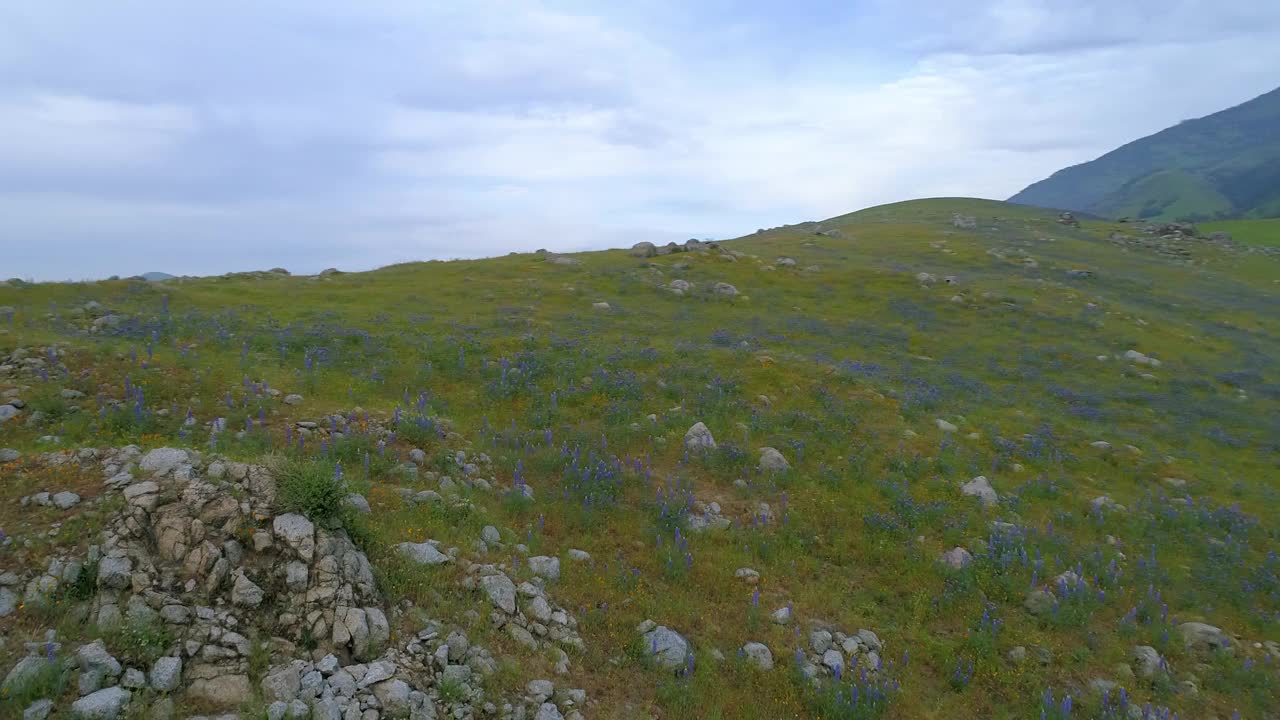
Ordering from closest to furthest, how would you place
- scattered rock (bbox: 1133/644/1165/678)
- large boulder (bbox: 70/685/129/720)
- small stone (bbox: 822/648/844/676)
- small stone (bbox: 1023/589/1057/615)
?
large boulder (bbox: 70/685/129/720) → small stone (bbox: 822/648/844/676) → scattered rock (bbox: 1133/644/1165/678) → small stone (bbox: 1023/589/1057/615)

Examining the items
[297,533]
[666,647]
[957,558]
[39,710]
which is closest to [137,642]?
[39,710]

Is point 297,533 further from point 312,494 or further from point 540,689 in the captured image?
point 540,689

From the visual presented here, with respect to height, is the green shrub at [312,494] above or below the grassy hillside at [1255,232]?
above

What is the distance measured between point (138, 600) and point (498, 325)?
19.2 m

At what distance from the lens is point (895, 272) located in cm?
4519

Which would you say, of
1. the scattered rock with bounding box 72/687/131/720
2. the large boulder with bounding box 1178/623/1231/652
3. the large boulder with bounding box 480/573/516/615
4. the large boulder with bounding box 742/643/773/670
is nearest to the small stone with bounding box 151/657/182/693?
the scattered rock with bounding box 72/687/131/720

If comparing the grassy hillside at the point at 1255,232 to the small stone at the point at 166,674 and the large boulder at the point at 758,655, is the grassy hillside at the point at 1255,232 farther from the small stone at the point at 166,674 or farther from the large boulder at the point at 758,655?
the small stone at the point at 166,674

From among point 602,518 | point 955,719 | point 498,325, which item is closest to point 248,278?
point 498,325

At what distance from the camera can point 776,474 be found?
45.5 ft

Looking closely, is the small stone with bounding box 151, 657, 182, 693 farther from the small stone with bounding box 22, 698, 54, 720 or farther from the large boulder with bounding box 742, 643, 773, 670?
the large boulder with bounding box 742, 643, 773, 670

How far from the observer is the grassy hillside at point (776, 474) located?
8711 mm

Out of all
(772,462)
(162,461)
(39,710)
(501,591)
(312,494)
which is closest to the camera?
(39,710)

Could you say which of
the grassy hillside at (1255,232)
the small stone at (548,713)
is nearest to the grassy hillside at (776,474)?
the small stone at (548,713)

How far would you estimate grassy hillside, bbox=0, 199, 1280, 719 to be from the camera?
28.6 feet
